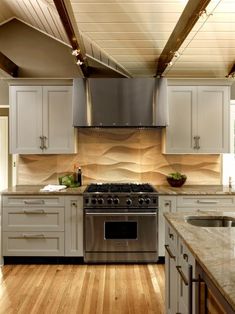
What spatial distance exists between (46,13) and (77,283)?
3.20 metres

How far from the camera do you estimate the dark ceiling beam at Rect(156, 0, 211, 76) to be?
104 inches

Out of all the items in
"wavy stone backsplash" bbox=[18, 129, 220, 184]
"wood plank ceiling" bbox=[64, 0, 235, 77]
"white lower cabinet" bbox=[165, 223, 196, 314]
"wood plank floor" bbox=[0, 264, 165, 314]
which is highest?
"wood plank ceiling" bbox=[64, 0, 235, 77]

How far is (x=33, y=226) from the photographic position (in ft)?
14.0

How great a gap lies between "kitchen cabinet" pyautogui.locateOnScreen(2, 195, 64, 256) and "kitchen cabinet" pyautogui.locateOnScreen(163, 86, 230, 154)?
170 centimetres

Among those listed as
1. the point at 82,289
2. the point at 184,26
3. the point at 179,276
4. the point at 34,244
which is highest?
the point at 184,26

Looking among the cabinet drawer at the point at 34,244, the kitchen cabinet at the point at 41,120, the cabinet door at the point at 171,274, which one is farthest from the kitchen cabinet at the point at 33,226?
the cabinet door at the point at 171,274

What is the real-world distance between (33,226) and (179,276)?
98.7 inches

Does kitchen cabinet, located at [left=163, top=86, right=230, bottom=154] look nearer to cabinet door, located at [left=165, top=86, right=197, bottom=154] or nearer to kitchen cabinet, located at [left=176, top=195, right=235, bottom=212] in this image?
cabinet door, located at [left=165, top=86, right=197, bottom=154]

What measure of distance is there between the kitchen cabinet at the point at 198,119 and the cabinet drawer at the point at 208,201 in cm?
65

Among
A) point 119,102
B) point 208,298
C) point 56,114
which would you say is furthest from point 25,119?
point 208,298

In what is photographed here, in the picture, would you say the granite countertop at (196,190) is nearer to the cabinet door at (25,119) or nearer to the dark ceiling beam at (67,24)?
the cabinet door at (25,119)

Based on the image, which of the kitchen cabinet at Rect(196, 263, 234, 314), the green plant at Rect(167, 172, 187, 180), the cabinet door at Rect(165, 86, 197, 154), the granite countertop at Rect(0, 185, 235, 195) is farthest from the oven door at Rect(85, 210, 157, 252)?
the kitchen cabinet at Rect(196, 263, 234, 314)

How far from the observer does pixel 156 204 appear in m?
4.25

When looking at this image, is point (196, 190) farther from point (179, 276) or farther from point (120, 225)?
point (179, 276)
